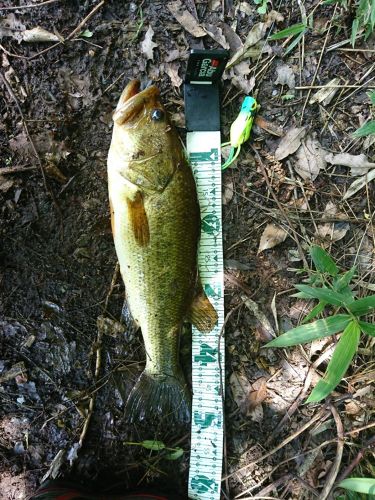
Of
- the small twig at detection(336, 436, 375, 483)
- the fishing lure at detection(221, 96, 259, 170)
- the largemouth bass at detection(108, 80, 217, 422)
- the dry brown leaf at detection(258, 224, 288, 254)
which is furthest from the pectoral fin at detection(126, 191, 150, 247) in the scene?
the small twig at detection(336, 436, 375, 483)

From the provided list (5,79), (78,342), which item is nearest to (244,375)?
(78,342)

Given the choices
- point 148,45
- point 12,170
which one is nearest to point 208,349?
point 12,170

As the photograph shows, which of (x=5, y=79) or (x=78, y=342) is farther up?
(x=5, y=79)

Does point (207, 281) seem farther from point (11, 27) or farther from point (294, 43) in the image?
point (11, 27)

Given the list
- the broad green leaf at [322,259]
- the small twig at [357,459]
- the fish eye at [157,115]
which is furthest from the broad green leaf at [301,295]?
the fish eye at [157,115]

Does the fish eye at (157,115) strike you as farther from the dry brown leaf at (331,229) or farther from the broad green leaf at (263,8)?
the dry brown leaf at (331,229)

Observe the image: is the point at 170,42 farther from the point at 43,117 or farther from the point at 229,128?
the point at 43,117

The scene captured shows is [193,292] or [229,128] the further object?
[229,128]
